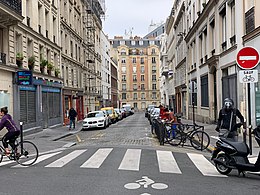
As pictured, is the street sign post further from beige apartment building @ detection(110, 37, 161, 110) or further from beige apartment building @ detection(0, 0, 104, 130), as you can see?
beige apartment building @ detection(110, 37, 161, 110)

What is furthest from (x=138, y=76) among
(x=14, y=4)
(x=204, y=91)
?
(x=14, y=4)

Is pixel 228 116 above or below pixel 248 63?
below

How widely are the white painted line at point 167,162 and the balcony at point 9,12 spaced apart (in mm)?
10746

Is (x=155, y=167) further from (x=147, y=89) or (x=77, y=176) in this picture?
(x=147, y=89)

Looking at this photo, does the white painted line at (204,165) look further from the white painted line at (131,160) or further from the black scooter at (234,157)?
the white painted line at (131,160)

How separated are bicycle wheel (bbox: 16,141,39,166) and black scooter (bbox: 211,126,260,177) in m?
5.10

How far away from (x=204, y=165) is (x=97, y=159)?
3.14 m

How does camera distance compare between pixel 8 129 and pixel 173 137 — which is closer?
pixel 8 129

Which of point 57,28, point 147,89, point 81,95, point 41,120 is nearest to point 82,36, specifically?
point 81,95

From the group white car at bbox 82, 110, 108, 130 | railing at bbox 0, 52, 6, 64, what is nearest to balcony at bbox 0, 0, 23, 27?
railing at bbox 0, 52, 6, 64

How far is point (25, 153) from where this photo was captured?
9758mm

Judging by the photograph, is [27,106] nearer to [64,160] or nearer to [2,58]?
[2,58]

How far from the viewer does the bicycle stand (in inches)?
380

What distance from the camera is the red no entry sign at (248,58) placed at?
30.8 ft
